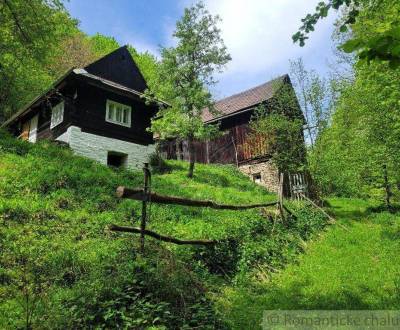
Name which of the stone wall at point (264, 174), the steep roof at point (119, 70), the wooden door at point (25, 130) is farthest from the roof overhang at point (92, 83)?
the stone wall at point (264, 174)

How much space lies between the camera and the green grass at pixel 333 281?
26.7 feet

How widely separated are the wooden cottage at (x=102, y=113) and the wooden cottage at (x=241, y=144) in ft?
17.1

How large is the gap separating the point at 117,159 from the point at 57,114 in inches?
173

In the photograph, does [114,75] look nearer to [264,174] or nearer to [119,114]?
[119,114]

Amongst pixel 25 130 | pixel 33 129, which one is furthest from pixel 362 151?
pixel 25 130

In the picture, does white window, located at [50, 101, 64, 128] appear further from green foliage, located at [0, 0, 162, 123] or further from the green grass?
the green grass

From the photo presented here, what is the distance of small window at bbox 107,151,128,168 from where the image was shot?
23.9m

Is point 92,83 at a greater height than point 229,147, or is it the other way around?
point 92,83

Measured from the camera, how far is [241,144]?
89.9 feet

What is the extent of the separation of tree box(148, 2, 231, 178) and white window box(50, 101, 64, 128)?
5.30 meters

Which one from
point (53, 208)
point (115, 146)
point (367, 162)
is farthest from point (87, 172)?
point (367, 162)

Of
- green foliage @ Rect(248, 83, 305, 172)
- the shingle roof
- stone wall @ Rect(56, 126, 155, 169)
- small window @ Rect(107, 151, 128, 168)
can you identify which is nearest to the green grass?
green foliage @ Rect(248, 83, 305, 172)

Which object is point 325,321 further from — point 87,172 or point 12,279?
point 87,172

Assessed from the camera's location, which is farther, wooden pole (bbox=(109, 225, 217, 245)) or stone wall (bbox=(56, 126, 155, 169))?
stone wall (bbox=(56, 126, 155, 169))
